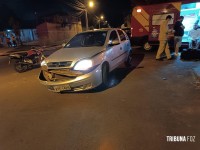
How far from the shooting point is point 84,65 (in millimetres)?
4594

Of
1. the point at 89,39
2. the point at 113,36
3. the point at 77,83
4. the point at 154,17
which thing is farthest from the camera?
the point at 154,17

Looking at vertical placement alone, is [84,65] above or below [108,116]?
above

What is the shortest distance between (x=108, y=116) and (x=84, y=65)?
1.49 meters

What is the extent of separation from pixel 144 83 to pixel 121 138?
2.94 m

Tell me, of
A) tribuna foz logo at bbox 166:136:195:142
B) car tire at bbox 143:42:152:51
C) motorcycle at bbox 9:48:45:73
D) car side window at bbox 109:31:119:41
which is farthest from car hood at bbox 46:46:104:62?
car tire at bbox 143:42:152:51

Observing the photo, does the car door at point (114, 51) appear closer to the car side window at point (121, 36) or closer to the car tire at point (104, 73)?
the car tire at point (104, 73)

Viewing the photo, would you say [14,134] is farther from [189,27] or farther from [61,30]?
[61,30]

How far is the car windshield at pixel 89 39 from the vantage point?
579 centimetres

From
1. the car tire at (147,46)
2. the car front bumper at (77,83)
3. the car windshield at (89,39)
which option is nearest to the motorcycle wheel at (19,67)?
the car windshield at (89,39)

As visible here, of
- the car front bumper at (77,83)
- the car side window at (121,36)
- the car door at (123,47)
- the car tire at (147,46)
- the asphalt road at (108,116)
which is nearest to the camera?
the asphalt road at (108,116)

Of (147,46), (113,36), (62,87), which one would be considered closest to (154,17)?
(147,46)

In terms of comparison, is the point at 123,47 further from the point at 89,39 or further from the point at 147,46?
the point at 147,46

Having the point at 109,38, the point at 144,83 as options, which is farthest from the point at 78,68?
the point at 144,83

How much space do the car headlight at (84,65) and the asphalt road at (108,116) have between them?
845mm
